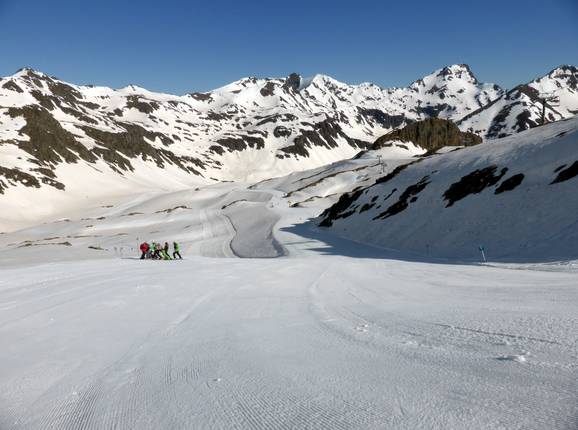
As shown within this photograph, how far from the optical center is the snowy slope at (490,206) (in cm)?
1917

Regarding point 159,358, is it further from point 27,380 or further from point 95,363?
point 27,380

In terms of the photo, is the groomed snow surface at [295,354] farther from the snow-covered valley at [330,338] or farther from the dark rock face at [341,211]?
the dark rock face at [341,211]

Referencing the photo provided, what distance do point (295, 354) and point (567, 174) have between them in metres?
23.4

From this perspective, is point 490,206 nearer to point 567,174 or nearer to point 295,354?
point 567,174

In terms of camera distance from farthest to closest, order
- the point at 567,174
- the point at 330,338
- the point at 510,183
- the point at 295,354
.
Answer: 1. the point at 510,183
2. the point at 567,174
3. the point at 330,338
4. the point at 295,354

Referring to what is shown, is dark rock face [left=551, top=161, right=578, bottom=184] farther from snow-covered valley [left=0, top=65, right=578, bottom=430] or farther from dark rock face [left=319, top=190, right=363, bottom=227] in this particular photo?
dark rock face [left=319, top=190, right=363, bottom=227]

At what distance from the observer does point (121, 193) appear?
458ft

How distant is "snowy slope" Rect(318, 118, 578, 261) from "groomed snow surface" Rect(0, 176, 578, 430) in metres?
8.58

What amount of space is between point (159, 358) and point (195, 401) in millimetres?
1914

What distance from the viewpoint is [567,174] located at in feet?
72.7

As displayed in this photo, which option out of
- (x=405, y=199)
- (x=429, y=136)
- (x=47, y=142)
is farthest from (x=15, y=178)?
(x=429, y=136)

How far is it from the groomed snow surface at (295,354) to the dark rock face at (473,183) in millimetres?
17135

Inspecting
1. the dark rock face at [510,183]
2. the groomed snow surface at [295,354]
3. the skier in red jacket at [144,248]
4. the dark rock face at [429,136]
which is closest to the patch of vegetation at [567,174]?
the dark rock face at [510,183]

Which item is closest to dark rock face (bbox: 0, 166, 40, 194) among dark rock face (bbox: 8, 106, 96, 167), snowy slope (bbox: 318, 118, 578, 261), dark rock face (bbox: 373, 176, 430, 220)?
dark rock face (bbox: 8, 106, 96, 167)
